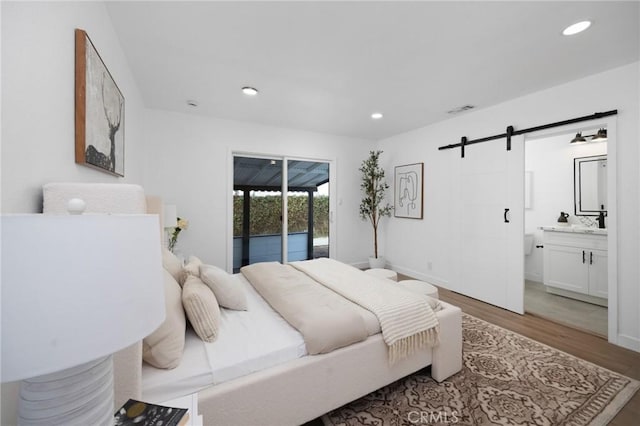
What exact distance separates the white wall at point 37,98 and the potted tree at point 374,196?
4.08m

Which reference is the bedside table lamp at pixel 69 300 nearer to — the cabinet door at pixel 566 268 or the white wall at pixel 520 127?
the white wall at pixel 520 127

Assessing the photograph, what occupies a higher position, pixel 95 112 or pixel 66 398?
pixel 95 112

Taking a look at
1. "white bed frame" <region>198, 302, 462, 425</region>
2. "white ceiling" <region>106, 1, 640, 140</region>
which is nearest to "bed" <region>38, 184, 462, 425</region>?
"white bed frame" <region>198, 302, 462, 425</region>

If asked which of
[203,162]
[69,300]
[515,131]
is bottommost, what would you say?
[69,300]

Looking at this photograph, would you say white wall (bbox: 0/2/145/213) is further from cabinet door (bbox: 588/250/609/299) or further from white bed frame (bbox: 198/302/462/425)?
cabinet door (bbox: 588/250/609/299)

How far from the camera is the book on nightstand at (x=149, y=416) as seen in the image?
30.5 inches

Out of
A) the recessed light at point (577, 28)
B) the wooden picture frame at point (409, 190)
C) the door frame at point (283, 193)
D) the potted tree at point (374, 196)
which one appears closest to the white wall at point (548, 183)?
the wooden picture frame at point (409, 190)

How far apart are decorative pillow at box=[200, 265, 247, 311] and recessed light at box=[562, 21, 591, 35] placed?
2.98 meters

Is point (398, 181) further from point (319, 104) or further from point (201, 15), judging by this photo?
point (201, 15)

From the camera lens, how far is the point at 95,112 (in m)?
1.42

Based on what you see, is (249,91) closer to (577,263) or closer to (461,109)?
(461,109)

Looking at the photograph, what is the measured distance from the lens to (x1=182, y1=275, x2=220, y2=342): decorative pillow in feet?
4.74

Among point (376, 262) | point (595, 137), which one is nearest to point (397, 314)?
point (376, 262)

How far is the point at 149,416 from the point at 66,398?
0.29 m
